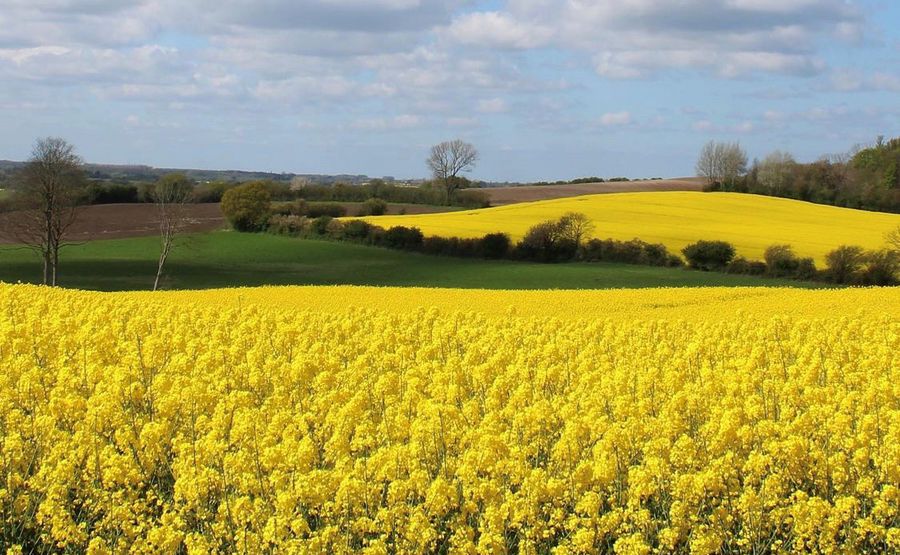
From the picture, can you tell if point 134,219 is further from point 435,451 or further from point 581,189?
point 435,451

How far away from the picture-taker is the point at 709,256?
43.7 metres

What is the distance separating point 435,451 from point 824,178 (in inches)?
3384

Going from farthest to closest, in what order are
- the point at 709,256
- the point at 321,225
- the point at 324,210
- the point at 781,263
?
the point at 324,210 → the point at 321,225 → the point at 709,256 → the point at 781,263

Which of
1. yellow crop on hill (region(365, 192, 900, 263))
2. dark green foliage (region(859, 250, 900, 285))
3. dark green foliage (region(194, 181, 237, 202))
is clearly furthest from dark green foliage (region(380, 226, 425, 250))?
dark green foliage (region(194, 181, 237, 202))

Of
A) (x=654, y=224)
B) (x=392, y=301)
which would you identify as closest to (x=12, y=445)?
(x=392, y=301)

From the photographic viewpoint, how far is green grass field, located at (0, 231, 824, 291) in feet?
130

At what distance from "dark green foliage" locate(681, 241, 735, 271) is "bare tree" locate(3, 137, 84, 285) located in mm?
28384

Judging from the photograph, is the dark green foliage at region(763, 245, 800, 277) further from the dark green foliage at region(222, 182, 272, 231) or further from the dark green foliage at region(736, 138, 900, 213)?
the dark green foliage at region(736, 138, 900, 213)

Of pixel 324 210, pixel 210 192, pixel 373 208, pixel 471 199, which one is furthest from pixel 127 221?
A: pixel 471 199

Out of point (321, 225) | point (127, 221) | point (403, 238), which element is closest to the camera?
point (403, 238)

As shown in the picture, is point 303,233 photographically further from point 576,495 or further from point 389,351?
point 576,495

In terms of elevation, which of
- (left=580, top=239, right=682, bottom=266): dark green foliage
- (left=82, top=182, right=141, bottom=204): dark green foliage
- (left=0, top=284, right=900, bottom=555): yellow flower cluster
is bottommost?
(left=0, top=284, right=900, bottom=555): yellow flower cluster

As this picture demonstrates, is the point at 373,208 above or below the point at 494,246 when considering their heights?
above

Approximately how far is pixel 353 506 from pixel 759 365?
22.7 ft
